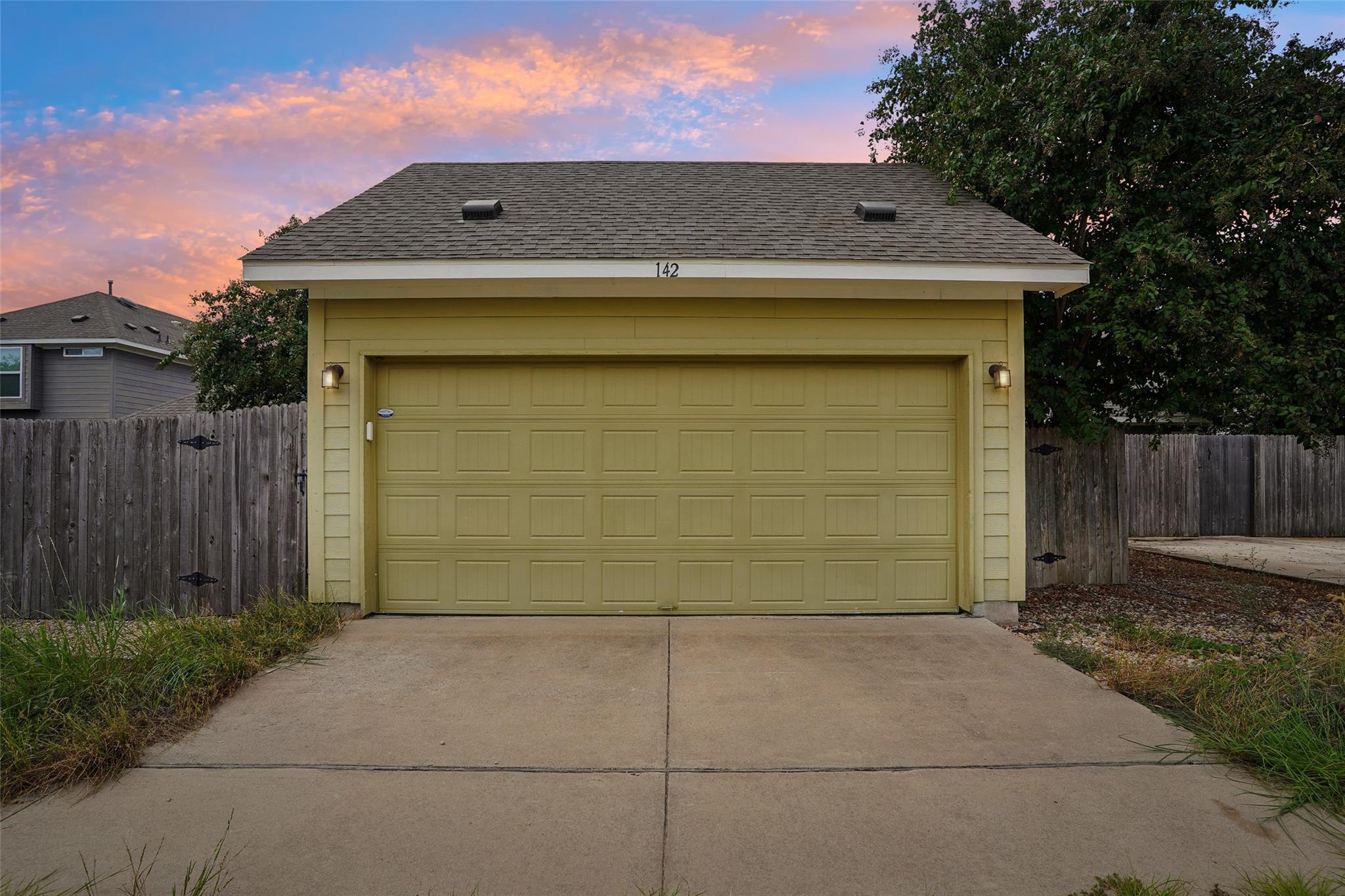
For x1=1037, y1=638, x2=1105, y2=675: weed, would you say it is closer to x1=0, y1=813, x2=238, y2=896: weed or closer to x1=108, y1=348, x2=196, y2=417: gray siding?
x1=0, y1=813, x2=238, y2=896: weed

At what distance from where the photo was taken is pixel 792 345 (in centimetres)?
552

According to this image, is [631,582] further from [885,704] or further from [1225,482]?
[1225,482]

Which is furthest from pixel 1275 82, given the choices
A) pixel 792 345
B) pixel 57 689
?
pixel 57 689

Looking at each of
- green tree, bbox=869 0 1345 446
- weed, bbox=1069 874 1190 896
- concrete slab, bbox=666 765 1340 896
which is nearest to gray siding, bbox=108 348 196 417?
green tree, bbox=869 0 1345 446

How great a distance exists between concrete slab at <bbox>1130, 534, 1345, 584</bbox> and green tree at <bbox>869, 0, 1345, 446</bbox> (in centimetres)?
241

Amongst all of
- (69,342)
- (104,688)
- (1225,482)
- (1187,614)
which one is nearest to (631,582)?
(104,688)

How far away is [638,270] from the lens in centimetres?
504

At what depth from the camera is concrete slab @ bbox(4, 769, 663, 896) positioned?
7.28ft

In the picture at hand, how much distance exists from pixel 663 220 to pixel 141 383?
16.7 m

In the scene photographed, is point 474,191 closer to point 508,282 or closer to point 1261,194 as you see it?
point 508,282

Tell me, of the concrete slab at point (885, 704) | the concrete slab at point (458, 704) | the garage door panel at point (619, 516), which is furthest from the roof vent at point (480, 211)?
the concrete slab at point (885, 704)

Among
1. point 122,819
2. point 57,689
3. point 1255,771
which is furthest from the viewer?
point 57,689

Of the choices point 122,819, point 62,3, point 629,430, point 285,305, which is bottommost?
point 122,819

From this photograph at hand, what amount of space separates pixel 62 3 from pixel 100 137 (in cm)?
245
